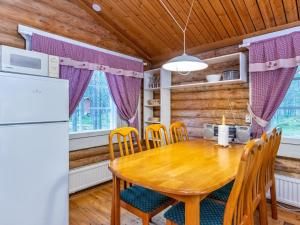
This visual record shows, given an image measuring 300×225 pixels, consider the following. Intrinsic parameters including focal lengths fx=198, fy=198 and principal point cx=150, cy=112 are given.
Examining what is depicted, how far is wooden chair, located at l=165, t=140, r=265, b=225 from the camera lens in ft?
3.41

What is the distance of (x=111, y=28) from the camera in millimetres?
3217

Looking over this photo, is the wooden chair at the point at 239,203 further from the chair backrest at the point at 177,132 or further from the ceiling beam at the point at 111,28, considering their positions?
the ceiling beam at the point at 111,28

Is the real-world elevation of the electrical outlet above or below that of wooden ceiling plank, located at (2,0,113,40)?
below

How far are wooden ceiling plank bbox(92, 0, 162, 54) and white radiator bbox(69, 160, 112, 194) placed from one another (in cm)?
213

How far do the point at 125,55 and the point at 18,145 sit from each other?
231cm

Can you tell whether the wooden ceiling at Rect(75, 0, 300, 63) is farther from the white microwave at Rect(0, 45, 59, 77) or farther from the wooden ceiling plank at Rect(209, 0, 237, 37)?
the white microwave at Rect(0, 45, 59, 77)

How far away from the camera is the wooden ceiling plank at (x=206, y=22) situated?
2456 mm

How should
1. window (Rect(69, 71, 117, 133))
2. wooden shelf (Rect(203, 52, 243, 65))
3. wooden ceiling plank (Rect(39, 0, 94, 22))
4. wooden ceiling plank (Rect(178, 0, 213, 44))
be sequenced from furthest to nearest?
window (Rect(69, 71, 117, 133)), wooden shelf (Rect(203, 52, 243, 65)), wooden ceiling plank (Rect(39, 0, 94, 22)), wooden ceiling plank (Rect(178, 0, 213, 44))

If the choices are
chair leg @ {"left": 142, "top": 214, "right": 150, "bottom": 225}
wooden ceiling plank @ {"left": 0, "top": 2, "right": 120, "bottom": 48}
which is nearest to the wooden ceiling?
wooden ceiling plank @ {"left": 0, "top": 2, "right": 120, "bottom": 48}

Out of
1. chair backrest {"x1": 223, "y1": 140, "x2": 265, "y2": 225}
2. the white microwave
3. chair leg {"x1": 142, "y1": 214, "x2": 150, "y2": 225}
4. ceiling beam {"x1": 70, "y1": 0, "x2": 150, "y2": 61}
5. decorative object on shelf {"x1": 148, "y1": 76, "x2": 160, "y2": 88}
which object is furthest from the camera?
decorative object on shelf {"x1": 148, "y1": 76, "x2": 160, "y2": 88}

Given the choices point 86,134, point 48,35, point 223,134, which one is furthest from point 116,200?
point 48,35

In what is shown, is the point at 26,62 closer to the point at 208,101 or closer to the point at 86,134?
the point at 86,134

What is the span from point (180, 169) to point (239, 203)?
17.5 inches

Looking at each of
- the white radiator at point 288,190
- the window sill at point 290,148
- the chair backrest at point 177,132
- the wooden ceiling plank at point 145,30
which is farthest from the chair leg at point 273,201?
the wooden ceiling plank at point 145,30
